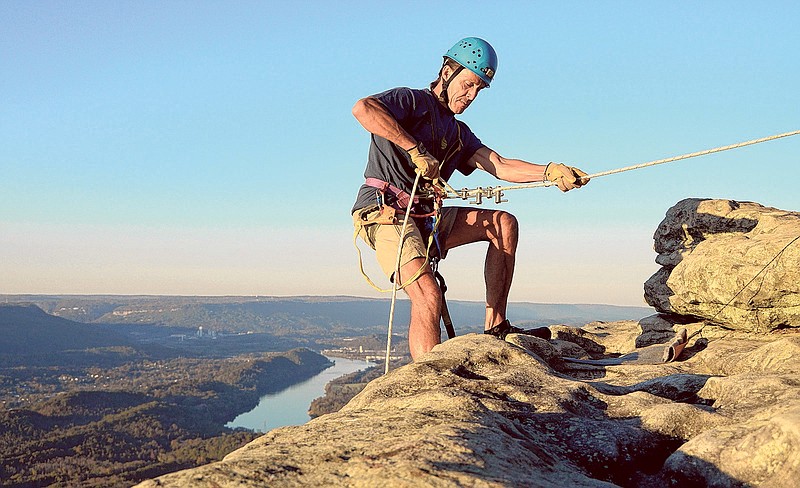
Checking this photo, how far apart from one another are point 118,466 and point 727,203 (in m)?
108

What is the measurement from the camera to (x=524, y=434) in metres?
3.50

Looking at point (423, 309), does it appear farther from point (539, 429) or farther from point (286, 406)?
point (286, 406)

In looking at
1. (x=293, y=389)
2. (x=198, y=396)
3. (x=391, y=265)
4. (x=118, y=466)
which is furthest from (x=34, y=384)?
(x=391, y=265)

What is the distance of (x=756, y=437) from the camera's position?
9.90ft

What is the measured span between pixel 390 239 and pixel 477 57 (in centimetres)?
232

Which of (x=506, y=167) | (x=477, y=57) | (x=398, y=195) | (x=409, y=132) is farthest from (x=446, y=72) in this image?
(x=398, y=195)

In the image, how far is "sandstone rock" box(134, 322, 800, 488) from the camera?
8.27ft

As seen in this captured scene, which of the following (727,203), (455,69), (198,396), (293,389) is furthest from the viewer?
(293,389)

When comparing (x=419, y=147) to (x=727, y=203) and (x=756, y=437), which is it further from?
(x=727, y=203)

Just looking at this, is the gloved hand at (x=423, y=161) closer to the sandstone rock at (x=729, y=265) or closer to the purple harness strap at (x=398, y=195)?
the purple harness strap at (x=398, y=195)

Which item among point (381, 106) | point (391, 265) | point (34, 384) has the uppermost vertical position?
point (381, 106)

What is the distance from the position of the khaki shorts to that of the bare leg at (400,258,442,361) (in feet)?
0.45

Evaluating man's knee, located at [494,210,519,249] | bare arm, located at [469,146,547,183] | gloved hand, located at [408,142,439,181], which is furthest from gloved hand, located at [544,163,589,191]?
gloved hand, located at [408,142,439,181]

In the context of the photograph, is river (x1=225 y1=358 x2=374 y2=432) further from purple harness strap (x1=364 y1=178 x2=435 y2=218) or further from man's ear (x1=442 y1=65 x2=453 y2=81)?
man's ear (x1=442 y1=65 x2=453 y2=81)
